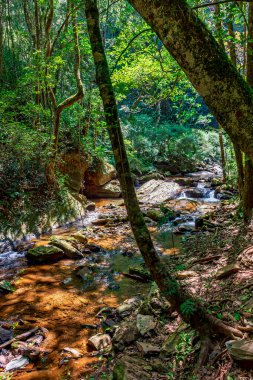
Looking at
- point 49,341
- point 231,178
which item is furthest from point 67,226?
point 231,178

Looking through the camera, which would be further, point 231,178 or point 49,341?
point 231,178

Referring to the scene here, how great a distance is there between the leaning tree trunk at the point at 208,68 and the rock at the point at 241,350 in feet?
5.34

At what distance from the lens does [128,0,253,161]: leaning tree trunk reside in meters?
1.93

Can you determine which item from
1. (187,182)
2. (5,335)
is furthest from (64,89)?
(5,335)

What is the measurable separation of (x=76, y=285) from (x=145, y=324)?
9.00ft

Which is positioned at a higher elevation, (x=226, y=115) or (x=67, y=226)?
(x=226, y=115)

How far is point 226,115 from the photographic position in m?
1.96

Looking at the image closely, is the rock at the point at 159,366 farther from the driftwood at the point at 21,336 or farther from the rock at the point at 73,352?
the driftwood at the point at 21,336

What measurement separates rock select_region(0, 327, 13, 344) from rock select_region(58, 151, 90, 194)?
9328 millimetres

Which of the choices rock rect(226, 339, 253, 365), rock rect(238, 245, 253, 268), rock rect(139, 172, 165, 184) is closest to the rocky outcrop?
rock rect(139, 172, 165, 184)

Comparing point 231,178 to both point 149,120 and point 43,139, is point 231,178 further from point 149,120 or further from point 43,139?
point 149,120

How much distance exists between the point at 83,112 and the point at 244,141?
1169 cm

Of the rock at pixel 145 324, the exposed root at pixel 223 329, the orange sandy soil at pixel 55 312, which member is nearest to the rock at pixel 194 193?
the orange sandy soil at pixel 55 312

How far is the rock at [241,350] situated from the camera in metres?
2.37
